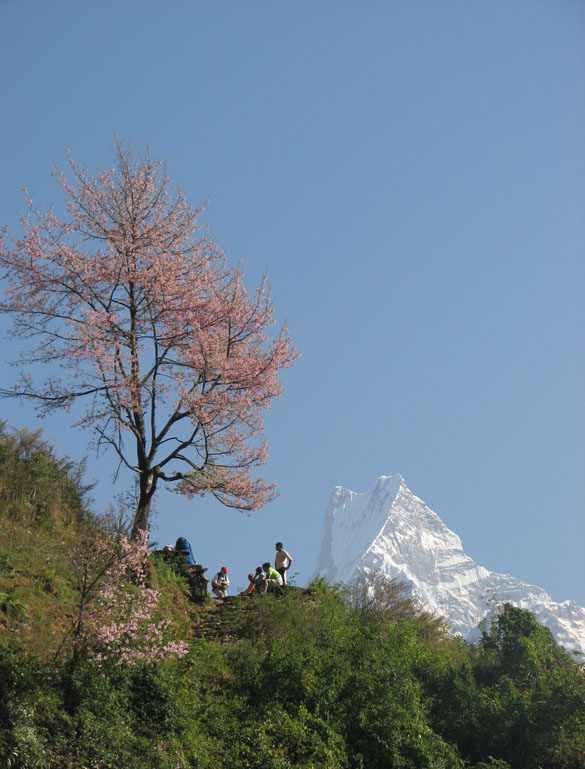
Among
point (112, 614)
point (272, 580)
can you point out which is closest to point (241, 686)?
point (112, 614)

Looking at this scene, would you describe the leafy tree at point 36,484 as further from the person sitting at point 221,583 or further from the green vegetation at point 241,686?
the person sitting at point 221,583

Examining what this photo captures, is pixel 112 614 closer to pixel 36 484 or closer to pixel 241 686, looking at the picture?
pixel 241 686

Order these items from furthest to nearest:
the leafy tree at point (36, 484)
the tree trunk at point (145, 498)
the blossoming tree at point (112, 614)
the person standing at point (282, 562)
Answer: the person standing at point (282, 562) < the tree trunk at point (145, 498) < the leafy tree at point (36, 484) < the blossoming tree at point (112, 614)

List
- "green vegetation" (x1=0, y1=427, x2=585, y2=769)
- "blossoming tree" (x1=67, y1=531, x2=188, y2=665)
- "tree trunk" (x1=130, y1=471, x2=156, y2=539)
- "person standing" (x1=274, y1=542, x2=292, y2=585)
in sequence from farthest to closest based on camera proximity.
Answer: "person standing" (x1=274, y1=542, x2=292, y2=585), "tree trunk" (x1=130, y1=471, x2=156, y2=539), "blossoming tree" (x1=67, y1=531, x2=188, y2=665), "green vegetation" (x1=0, y1=427, x2=585, y2=769)

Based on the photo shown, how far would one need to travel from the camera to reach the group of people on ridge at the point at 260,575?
79.3 feet

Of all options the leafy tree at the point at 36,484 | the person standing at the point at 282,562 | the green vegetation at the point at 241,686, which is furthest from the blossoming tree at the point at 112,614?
the person standing at the point at 282,562

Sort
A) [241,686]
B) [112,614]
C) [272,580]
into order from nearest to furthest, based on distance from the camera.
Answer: [112,614], [241,686], [272,580]

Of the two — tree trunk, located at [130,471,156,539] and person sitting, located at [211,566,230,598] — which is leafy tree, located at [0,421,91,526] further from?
person sitting, located at [211,566,230,598]

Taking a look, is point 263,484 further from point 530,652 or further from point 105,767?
point 105,767

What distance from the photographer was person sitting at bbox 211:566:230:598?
2556 centimetres

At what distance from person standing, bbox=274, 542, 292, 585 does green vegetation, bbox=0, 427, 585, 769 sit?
1.58m

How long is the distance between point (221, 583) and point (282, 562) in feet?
7.11

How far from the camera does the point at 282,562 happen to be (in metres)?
25.2

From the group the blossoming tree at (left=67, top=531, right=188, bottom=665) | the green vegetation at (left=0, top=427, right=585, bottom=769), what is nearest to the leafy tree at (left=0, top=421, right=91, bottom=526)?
the green vegetation at (left=0, top=427, right=585, bottom=769)
